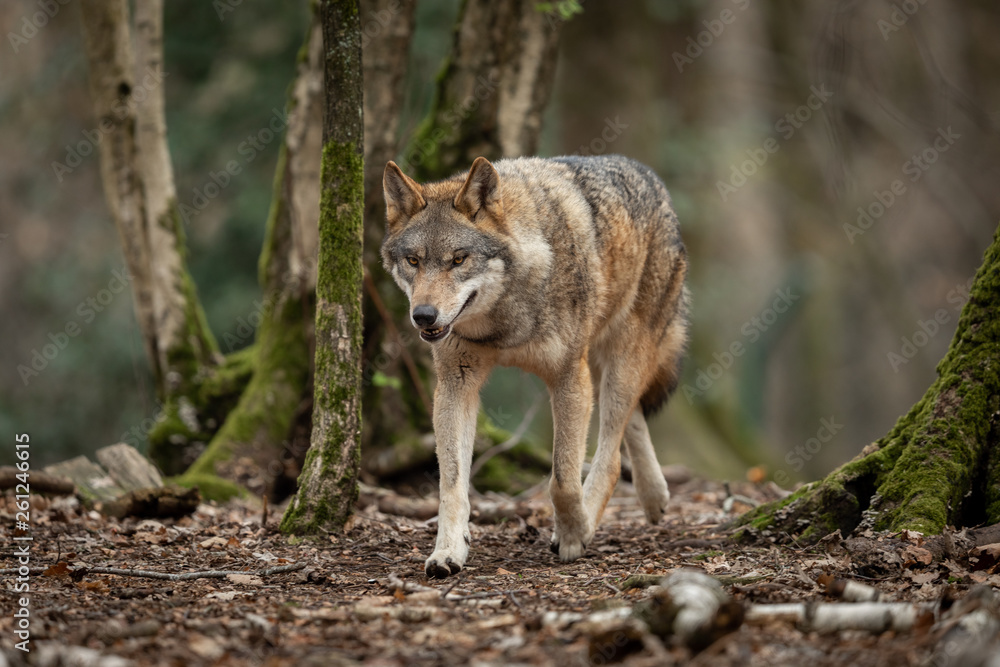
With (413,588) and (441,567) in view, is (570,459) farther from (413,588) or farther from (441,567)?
(413,588)

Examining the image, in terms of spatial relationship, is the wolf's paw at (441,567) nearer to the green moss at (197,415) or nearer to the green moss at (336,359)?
the green moss at (336,359)

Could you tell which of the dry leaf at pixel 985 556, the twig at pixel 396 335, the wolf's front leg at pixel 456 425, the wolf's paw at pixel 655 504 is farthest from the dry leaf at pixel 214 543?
the dry leaf at pixel 985 556

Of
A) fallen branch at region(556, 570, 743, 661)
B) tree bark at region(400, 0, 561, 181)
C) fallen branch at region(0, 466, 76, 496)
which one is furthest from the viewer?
tree bark at region(400, 0, 561, 181)

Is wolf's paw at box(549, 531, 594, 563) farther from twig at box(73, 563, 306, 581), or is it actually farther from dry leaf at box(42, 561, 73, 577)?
dry leaf at box(42, 561, 73, 577)

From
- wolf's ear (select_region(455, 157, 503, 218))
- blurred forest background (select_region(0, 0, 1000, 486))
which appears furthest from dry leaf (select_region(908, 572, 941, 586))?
blurred forest background (select_region(0, 0, 1000, 486))

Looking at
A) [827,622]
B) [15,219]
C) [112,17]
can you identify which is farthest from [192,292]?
[15,219]

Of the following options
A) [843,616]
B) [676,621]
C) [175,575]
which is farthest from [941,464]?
[175,575]

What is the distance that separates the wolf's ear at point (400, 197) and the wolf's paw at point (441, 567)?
6.29 ft

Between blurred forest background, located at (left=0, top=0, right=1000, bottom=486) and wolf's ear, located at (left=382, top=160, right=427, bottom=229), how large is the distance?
328 cm

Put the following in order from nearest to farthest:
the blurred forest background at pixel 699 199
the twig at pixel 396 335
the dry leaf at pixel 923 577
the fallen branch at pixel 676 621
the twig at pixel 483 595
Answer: the fallen branch at pixel 676 621 → the dry leaf at pixel 923 577 → the twig at pixel 483 595 → the twig at pixel 396 335 → the blurred forest background at pixel 699 199

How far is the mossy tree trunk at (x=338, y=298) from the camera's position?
195 inches

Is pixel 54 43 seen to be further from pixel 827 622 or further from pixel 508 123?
pixel 827 622

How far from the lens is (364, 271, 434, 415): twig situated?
24.3ft

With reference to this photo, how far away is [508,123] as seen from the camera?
26.0 ft
